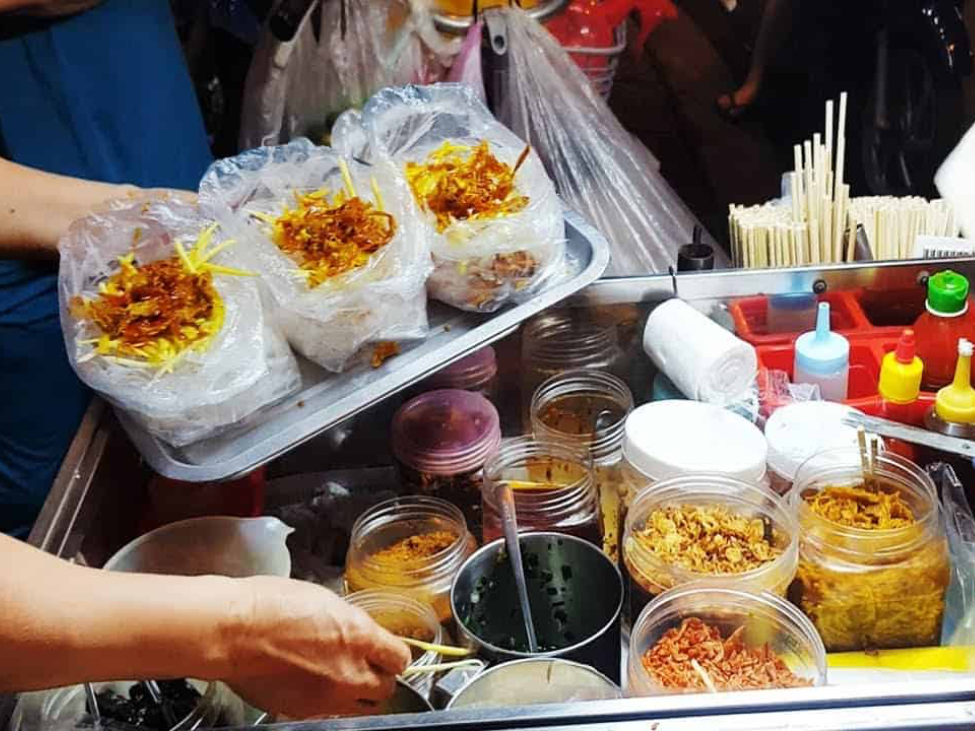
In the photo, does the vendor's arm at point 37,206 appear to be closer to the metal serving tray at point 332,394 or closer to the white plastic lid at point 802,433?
the metal serving tray at point 332,394

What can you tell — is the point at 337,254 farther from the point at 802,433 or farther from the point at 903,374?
the point at 903,374

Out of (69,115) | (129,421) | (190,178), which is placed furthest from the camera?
(190,178)

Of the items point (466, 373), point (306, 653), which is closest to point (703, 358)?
point (466, 373)

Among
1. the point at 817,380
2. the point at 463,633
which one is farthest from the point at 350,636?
the point at 817,380

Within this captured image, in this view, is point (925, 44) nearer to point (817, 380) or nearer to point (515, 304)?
point (817, 380)

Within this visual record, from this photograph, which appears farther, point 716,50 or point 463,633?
point 716,50

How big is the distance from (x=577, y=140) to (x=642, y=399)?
88 cm

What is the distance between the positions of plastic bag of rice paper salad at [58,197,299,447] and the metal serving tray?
21 millimetres

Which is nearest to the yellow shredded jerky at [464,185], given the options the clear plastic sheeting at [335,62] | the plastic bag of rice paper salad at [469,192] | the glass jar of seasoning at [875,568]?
the plastic bag of rice paper salad at [469,192]

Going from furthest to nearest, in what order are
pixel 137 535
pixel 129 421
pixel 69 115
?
pixel 69 115 → pixel 137 535 → pixel 129 421

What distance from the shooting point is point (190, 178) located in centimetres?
198

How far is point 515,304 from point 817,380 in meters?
0.45

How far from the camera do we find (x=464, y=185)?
1.38 m

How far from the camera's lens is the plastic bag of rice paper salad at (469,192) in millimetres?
1329
